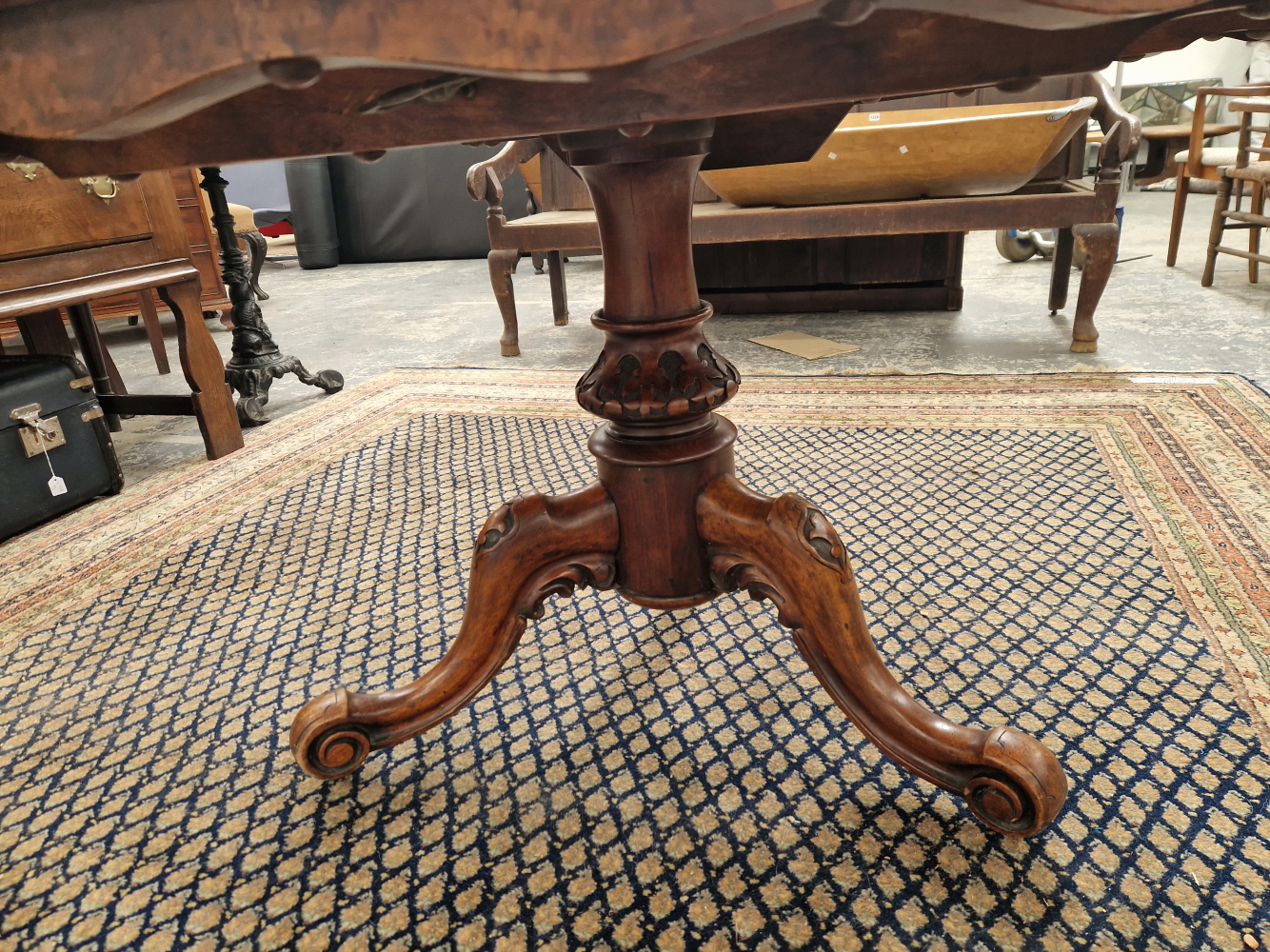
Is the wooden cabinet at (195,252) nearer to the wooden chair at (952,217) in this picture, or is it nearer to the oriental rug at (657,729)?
the wooden chair at (952,217)

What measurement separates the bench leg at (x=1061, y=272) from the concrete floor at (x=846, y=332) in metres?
0.06

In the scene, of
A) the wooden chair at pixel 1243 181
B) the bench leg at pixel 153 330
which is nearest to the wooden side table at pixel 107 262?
the bench leg at pixel 153 330

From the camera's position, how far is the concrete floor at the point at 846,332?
2123mm

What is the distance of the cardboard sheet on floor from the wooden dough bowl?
0.41 m

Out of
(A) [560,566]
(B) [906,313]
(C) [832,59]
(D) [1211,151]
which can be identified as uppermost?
(C) [832,59]

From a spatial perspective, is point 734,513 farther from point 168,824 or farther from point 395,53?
point 168,824

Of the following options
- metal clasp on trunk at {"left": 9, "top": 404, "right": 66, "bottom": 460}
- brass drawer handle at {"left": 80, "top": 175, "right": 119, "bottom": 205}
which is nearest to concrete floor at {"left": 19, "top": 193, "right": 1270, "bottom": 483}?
metal clasp on trunk at {"left": 9, "top": 404, "right": 66, "bottom": 460}

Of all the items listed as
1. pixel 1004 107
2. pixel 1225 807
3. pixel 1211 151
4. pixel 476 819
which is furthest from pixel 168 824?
pixel 1211 151

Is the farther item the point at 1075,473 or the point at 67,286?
the point at 67,286

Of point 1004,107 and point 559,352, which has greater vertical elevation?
point 1004,107

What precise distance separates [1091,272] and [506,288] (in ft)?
5.48

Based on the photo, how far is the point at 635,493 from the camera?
74 centimetres

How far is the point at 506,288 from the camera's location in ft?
8.37

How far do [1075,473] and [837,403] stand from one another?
0.58 metres
